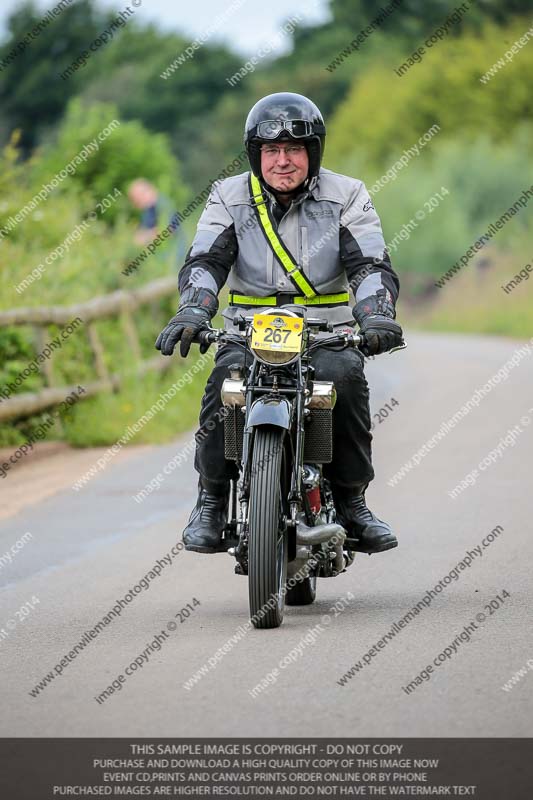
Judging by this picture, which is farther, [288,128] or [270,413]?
[288,128]

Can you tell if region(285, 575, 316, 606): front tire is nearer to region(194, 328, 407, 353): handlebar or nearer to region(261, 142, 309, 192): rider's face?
region(194, 328, 407, 353): handlebar

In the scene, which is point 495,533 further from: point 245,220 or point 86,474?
point 86,474

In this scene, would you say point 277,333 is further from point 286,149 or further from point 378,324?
point 286,149

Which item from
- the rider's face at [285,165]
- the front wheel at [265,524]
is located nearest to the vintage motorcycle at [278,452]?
the front wheel at [265,524]

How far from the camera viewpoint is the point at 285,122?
696cm

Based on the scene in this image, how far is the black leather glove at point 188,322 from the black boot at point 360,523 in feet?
3.16

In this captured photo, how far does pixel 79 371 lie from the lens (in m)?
15.4

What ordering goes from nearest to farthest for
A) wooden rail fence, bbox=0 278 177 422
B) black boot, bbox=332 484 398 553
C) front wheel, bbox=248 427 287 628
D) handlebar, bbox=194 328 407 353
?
front wheel, bbox=248 427 287 628 → handlebar, bbox=194 328 407 353 → black boot, bbox=332 484 398 553 → wooden rail fence, bbox=0 278 177 422

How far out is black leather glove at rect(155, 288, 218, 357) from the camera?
6.71 meters

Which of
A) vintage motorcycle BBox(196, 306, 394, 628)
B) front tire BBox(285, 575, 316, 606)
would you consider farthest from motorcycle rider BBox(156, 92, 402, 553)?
front tire BBox(285, 575, 316, 606)

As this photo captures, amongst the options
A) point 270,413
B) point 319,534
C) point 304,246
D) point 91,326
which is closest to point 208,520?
point 319,534

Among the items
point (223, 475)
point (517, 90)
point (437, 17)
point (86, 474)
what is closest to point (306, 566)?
point (223, 475)

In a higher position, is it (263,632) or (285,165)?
(285,165)

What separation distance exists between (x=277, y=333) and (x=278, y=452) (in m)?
0.48
